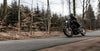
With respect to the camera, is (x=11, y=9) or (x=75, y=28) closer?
(x=75, y=28)

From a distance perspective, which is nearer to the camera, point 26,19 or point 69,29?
point 69,29

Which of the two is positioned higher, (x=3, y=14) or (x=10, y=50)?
(x=3, y=14)

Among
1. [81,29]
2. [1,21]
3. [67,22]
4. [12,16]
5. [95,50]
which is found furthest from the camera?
[12,16]

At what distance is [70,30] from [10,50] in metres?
7.68

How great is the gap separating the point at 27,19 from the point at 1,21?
1398cm

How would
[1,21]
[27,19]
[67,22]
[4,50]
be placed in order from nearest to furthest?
1. [4,50]
2. [67,22]
3. [1,21]
4. [27,19]

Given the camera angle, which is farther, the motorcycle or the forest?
the forest

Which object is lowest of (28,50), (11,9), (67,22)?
(28,50)

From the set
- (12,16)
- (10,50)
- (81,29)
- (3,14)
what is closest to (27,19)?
(12,16)

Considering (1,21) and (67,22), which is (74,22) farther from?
(1,21)

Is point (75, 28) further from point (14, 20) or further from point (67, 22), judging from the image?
point (14, 20)

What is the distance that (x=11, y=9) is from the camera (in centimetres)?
3338

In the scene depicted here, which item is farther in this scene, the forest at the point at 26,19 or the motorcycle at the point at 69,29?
the forest at the point at 26,19

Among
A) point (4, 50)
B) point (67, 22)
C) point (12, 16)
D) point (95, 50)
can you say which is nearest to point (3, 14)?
point (67, 22)
